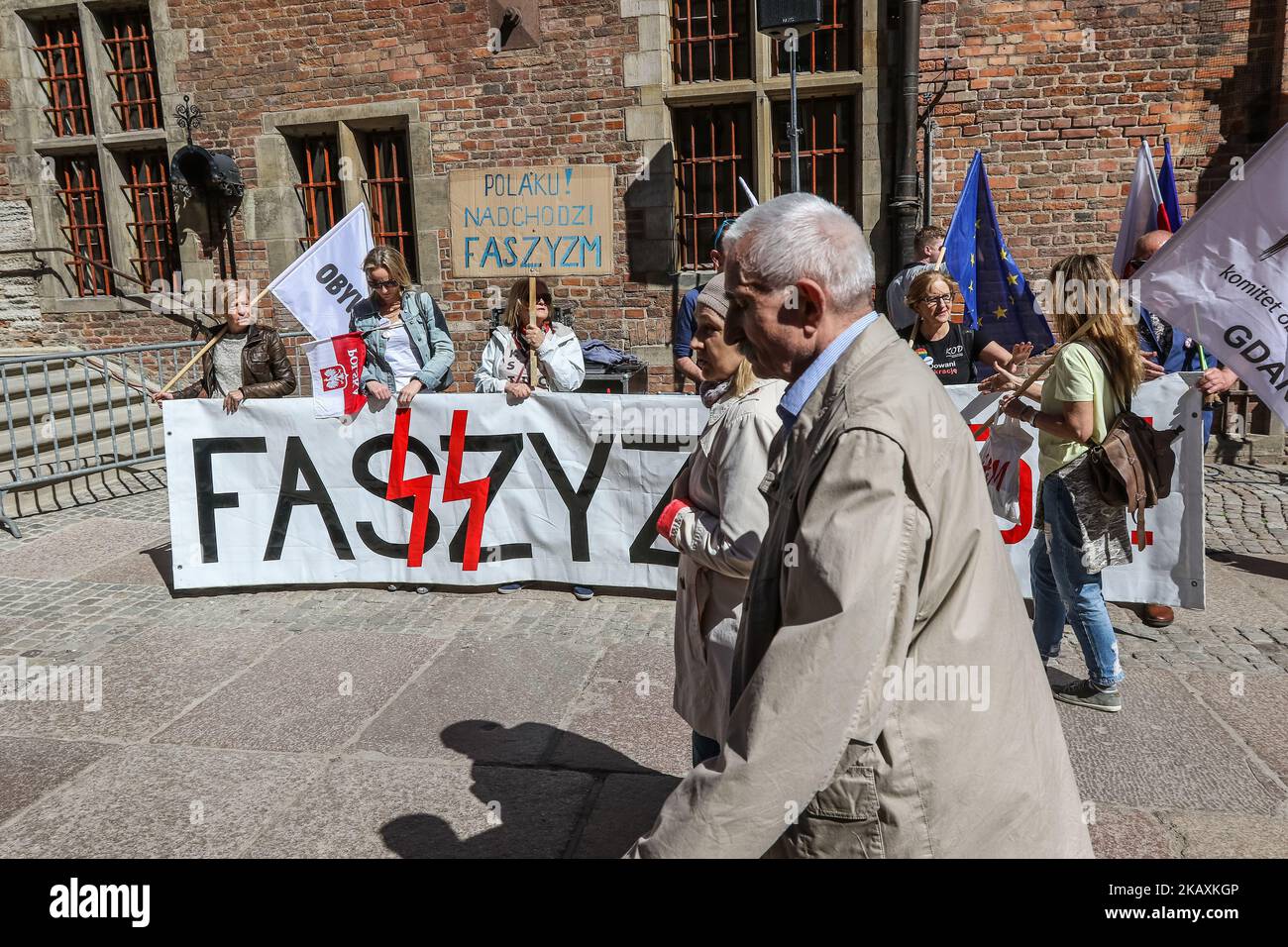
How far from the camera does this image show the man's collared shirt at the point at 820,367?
168cm

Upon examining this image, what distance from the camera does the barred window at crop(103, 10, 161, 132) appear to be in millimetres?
11539

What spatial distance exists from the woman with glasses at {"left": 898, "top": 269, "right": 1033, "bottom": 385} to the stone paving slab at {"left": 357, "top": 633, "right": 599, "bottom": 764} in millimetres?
2596

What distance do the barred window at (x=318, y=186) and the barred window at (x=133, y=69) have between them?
2012 millimetres

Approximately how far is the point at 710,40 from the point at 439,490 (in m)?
6.17

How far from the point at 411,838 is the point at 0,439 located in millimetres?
7481

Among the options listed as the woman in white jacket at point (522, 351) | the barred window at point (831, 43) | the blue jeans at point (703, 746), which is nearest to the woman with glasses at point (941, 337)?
the woman in white jacket at point (522, 351)

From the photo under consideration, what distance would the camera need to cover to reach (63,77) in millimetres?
11867

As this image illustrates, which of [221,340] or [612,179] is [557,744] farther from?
[612,179]

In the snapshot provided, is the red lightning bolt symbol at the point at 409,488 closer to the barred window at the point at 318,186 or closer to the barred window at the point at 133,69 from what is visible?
the barred window at the point at 318,186

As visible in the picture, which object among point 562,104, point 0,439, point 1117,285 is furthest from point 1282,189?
point 0,439

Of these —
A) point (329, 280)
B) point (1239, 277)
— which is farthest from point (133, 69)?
point (1239, 277)

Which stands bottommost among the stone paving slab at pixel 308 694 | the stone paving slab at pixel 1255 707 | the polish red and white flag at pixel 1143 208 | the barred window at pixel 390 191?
the stone paving slab at pixel 1255 707

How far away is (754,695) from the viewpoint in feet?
4.91

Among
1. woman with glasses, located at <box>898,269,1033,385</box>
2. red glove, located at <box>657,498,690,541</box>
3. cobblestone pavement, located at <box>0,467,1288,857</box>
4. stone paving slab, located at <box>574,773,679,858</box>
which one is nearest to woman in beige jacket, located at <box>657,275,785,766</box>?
red glove, located at <box>657,498,690,541</box>
